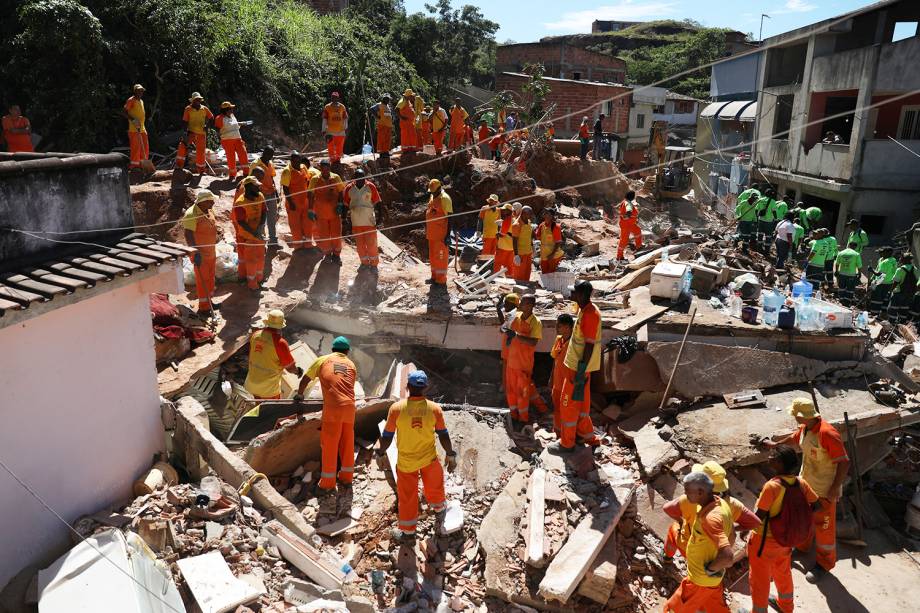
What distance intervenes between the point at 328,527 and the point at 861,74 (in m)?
17.0

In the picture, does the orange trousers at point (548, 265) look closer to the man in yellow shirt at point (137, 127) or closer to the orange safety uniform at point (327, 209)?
the orange safety uniform at point (327, 209)

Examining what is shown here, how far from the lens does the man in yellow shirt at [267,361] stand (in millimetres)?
7324

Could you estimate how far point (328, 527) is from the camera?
6289 mm

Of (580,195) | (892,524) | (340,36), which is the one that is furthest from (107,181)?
(340,36)

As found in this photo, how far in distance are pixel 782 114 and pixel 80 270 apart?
71.4 feet

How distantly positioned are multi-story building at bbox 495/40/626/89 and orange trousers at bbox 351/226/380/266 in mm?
26118

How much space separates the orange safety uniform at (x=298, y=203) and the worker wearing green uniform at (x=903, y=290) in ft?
33.1

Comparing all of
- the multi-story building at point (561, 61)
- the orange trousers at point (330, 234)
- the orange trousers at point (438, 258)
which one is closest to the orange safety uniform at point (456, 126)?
the orange trousers at point (330, 234)

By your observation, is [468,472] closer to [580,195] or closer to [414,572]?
[414,572]

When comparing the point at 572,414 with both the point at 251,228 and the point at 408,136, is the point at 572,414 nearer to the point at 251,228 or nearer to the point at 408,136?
the point at 251,228

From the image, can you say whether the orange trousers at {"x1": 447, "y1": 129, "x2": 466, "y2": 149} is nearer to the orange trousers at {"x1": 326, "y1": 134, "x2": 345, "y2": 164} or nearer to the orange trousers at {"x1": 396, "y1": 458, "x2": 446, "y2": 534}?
the orange trousers at {"x1": 326, "y1": 134, "x2": 345, "y2": 164}

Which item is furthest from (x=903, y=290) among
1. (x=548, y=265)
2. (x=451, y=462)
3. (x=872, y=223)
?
(x=451, y=462)

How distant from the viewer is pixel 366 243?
10672mm

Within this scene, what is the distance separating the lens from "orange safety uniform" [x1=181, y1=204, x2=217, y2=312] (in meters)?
8.79
